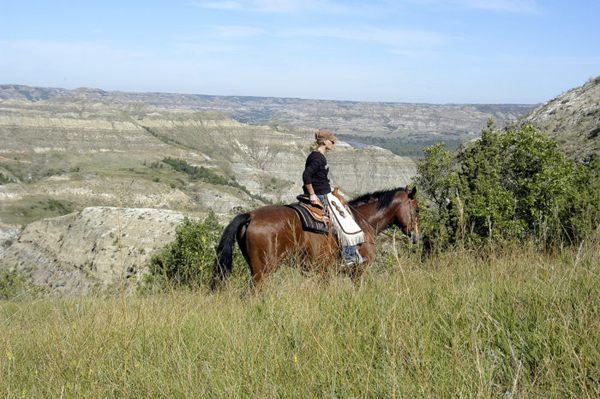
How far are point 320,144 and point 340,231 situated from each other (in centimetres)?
160

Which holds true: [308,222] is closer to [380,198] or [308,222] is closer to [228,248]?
[228,248]

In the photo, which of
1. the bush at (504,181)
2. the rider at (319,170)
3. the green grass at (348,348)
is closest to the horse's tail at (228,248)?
the rider at (319,170)

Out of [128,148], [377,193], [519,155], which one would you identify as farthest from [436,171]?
[128,148]

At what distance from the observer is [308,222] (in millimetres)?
7527

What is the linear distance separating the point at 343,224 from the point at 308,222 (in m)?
0.65

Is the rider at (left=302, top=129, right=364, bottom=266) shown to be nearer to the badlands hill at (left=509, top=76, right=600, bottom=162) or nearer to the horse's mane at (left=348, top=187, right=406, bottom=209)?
the horse's mane at (left=348, top=187, right=406, bottom=209)

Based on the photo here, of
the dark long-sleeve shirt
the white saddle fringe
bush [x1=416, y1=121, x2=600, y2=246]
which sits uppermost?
the dark long-sleeve shirt

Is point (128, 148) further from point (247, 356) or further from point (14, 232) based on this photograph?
point (247, 356)

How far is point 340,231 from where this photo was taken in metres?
7.60

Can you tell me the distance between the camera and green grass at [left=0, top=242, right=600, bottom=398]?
2422 mm

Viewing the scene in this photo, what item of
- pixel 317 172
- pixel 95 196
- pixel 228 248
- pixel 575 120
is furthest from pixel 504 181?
pixel 95 196

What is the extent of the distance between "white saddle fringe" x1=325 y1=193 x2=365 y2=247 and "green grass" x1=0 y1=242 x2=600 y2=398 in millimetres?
3414

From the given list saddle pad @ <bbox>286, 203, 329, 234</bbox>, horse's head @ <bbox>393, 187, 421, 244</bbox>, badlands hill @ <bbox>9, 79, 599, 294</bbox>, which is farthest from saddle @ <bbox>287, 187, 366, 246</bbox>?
badlands hill @ <bbox>9, 79, 599, 294</bbox>

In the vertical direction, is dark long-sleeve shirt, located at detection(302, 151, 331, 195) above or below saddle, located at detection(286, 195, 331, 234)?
above
